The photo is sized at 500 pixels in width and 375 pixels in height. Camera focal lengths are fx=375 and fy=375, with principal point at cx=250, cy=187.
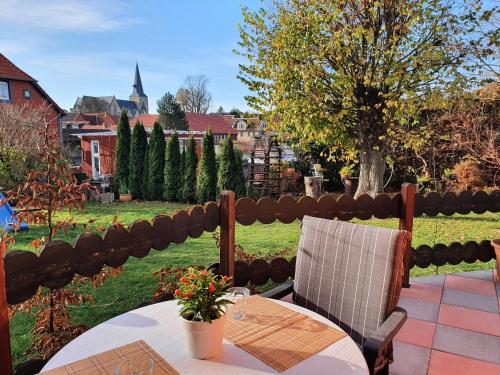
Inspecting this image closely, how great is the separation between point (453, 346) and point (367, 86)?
603cm

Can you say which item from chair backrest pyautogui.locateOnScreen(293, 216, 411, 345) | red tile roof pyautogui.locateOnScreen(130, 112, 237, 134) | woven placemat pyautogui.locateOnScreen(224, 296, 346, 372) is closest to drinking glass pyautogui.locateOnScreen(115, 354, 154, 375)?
woven placemat pyautogui.locateOnScreen(224, 296, 346, 372)

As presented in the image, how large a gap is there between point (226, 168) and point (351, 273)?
28.9 feet

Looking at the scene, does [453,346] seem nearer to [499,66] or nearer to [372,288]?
[372,288]

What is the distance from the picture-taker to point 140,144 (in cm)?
1178

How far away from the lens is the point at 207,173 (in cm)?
1059

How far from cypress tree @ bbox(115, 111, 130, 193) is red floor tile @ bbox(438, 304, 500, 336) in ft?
34.2

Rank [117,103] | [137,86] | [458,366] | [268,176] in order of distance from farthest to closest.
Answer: [137,86] < [117,103] < [268,176] < [458,366]

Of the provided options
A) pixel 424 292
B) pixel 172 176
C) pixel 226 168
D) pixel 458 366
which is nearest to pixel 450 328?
pixel 458 366

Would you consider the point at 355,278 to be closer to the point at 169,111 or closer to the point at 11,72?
the point at 11,72

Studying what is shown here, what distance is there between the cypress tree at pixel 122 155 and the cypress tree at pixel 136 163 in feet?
1.02

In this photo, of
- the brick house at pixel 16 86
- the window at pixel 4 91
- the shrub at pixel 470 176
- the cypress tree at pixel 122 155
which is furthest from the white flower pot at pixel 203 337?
the window at pixel 4 91

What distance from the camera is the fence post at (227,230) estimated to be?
245 centimetres

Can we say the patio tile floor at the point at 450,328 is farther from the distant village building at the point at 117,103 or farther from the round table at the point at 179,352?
the distant village building at the point at 117,103

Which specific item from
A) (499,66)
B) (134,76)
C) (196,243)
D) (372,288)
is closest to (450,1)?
(499,66)
